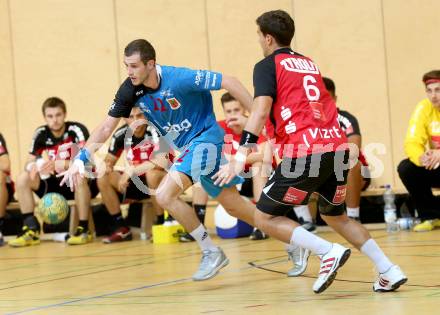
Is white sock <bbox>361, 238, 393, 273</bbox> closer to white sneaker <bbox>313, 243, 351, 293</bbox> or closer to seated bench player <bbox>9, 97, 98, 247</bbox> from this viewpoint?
white sneaker <bbox>313, 243, 351, 293</bbox>

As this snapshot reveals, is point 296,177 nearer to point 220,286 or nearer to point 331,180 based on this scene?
point 331,180

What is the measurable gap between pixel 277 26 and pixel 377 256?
157cm

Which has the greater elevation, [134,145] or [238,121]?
[238,121]

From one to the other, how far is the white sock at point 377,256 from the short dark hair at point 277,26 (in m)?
1.38

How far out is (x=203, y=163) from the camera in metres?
6.48

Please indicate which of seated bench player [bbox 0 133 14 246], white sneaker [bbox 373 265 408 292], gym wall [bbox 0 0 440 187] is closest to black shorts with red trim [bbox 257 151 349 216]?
white sneaker [bbox 373 265 408 292]

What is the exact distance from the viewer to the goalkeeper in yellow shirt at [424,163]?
30.7ft

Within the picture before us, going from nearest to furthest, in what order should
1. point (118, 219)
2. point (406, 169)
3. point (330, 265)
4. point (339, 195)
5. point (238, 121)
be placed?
point (330, 265), point (339, 195), point (238, 121), point (406, 169), point (118, 219)

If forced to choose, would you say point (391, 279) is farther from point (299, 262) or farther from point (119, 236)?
point (119, 236)

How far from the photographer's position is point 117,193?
10859 mm

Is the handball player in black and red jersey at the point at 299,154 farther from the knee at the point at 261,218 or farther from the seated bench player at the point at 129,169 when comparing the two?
the seated bench player at the point at 129,169

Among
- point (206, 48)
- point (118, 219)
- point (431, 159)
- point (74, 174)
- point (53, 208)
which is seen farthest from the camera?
point (206, 48)

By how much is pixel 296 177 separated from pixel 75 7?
8667 millimetres

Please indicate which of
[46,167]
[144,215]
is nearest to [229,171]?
[144,215]
